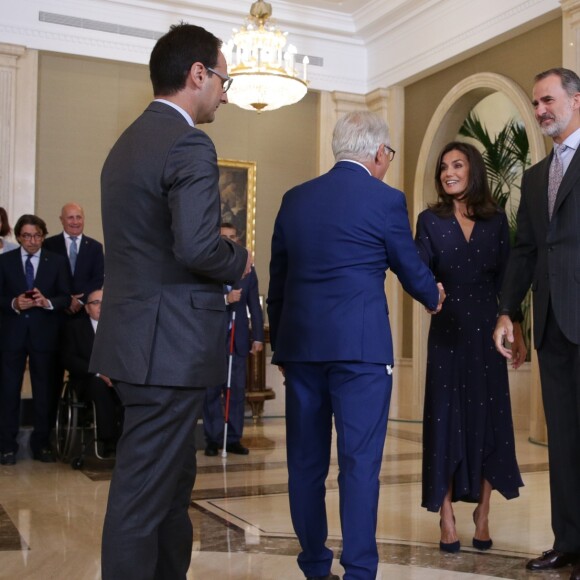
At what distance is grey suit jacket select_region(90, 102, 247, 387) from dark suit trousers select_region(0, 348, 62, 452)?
13.4ft

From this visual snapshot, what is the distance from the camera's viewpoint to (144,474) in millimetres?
2438

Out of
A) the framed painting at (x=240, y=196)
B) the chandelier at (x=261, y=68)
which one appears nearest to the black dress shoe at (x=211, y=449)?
the chandelier at (x=261, y=68)

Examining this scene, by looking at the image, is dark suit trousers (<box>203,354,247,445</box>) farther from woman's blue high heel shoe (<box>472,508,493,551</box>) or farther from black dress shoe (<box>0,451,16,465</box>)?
woman's blue high heel shoe (<box>472,508,493,551</box>)

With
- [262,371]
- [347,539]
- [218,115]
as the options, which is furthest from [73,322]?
[218,115]

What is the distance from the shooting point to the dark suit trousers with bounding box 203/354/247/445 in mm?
6793

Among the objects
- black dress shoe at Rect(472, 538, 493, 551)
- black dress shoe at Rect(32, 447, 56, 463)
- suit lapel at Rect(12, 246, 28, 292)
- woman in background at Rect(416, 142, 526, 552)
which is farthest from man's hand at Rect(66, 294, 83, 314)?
black dress shoe at Rect(472, 538, 493, 551)

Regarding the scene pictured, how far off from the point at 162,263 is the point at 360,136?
39.4 inches

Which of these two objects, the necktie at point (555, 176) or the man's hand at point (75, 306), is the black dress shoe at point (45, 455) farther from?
the necktie at point (555, 176)

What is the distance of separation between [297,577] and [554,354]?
4.63 ft

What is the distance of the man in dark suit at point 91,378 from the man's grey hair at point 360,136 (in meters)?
3.32

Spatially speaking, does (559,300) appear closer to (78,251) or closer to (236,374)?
(236,374)

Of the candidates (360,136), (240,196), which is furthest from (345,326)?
(240,196)

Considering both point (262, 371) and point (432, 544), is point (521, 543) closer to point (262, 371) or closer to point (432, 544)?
point (432, 544)

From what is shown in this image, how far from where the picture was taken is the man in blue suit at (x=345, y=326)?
2.94 metres
